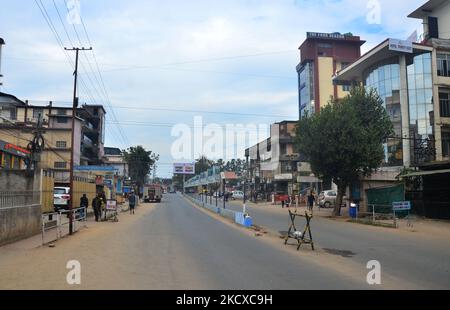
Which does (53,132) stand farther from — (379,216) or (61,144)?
(379,216)

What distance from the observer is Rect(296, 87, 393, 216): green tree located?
30688 mm

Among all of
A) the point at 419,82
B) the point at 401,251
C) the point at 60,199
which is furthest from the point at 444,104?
the point at 60,199

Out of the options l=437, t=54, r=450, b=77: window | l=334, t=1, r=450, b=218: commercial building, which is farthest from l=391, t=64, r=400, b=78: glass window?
l=437, t=54, r=450, b=77: window

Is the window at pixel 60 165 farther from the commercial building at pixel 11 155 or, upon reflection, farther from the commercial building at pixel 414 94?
the commercial building at pixel 414 94

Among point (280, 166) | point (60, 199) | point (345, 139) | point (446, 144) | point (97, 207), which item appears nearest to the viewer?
point (97, 207)

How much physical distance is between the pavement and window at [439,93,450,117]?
34.5m

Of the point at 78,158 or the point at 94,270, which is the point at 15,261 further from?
the point at 78,158

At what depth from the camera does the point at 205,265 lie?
11.1 meters

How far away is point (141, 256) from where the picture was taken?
12750mm

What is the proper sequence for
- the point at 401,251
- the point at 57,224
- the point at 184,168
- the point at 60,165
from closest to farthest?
the point at 401,251, the point at 57,224, the point at 60,165, the point at 184,168

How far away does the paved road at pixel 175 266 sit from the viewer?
29.0 feet

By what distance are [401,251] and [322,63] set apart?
→ 7048cm

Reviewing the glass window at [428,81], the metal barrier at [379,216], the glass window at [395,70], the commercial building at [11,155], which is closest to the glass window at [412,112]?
the glass window at [428,81]

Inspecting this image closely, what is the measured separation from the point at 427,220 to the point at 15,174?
23.7 meters
